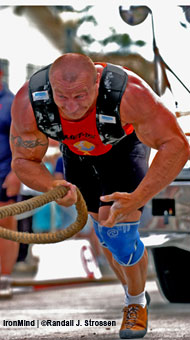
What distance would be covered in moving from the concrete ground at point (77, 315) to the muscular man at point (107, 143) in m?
0.26

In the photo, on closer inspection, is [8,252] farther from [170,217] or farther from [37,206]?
[37,206]

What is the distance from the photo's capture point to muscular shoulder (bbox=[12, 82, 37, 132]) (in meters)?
4.23

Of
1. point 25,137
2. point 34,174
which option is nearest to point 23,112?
point 25,137

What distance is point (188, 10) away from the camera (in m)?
5.29

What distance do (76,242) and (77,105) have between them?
411cm

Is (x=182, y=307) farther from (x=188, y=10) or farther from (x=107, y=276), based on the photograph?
(x=107, y=276)

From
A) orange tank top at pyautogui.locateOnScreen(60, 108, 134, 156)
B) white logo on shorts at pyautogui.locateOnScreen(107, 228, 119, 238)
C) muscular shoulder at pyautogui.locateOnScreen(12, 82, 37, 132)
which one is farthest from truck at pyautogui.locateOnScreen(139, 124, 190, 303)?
muscular shoulder at pyautogui.locateOnScreen(12, 82, 37, 132)

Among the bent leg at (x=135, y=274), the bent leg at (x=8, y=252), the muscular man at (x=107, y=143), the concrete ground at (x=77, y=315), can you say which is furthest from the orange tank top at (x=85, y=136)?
the bent leg at (x=8, y=252)

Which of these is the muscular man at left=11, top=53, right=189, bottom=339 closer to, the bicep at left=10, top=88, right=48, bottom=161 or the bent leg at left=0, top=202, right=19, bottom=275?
the bicep at left=10, top=88, right=48, bottom=161

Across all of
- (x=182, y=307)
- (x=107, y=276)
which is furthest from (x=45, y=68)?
(x=107, y=276)

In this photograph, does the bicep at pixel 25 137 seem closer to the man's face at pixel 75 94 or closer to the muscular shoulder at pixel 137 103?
the man's face at pixel 75 94

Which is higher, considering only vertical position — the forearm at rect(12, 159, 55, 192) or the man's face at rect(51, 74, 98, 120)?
the man's face at rect(51, 74, 98, 120)

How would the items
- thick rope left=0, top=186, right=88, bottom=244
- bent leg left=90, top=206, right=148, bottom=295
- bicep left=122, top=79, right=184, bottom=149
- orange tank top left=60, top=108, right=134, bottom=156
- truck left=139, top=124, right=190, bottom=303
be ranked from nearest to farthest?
thick rope left=0, top=186, right=88, bottom=244, bicep left=122, top=79, right=184, bottom=149, orange tank top left=60, top=108, right=134, bottom=156, bent leg left=90, top=206, right=148, bottom=295, truck left=139, top=124, right=190, bottom=303

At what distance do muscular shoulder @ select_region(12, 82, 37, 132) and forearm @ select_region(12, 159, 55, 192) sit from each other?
177 mm
